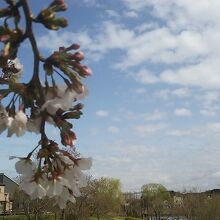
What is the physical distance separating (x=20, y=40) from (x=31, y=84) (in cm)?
27

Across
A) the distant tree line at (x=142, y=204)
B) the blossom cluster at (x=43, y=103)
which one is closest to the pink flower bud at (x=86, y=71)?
the blossom cluster at (x=43, y=103)

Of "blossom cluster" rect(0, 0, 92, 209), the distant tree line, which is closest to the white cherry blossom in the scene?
"blossom cluster" rect(0, 0, 92, 209)

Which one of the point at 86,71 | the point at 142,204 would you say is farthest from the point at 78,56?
the point at 142,204

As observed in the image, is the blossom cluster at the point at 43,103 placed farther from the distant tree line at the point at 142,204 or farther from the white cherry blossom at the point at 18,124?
the distant tree line at the point at 142,204

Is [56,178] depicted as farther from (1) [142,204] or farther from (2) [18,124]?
(1) [142,204]

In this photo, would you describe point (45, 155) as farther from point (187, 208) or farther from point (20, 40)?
point (187, 208)

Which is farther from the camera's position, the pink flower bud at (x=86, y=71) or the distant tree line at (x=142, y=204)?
the distant tree line at (x=142, y=204)

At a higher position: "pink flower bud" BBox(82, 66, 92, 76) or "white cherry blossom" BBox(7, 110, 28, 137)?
"pink flower bud" BBox(82, 66, 92, 76)

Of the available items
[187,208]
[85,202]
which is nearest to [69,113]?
[85,202]

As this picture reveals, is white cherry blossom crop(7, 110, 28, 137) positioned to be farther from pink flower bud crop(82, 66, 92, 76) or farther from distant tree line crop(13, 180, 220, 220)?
distant tree line crop(13, 180, 220, 220)

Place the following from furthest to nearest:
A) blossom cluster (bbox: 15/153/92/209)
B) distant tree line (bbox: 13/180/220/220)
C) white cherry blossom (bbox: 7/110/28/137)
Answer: distant tree line (bbox: 13/180/220/220) < blossom cluster (bbox: 15/153/92/209) < white cherry blossom (bbox: 7/110/28/137)

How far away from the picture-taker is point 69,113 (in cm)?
308

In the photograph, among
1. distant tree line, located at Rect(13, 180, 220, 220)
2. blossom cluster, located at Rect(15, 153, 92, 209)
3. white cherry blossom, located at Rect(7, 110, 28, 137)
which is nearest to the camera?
white cherry blossom, located at Rect(7, 110, 28, 137)

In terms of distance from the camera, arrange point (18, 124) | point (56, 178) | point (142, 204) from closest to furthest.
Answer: point (18, 124) < point (56, 178) < point (142, 204)
